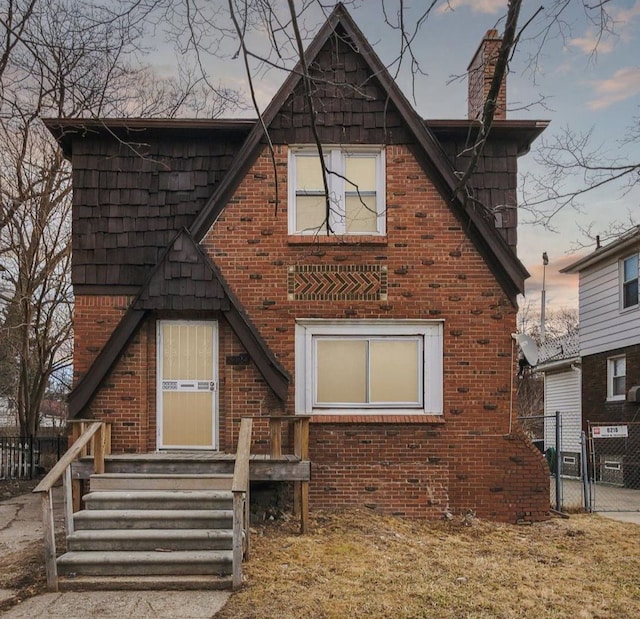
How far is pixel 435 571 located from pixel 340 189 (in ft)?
19.1

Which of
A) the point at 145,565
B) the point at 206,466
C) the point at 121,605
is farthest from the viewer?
the point at 206,466

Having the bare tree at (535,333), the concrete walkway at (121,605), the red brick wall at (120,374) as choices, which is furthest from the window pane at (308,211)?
Result: the bare tree at (535,333)

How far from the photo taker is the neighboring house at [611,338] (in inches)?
643

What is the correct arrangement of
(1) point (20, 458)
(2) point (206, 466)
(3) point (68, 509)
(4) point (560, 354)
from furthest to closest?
1. (4) point (560, 354)
2. (1) point (20, 458)
3. (2) point (206, 466)
4. (3) point (68, 509)

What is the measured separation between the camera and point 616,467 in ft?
56.5

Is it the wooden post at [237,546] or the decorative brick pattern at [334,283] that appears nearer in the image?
the wooden post at [237,546]

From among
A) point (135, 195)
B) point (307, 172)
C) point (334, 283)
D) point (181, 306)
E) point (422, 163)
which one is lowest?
point (181, 306)

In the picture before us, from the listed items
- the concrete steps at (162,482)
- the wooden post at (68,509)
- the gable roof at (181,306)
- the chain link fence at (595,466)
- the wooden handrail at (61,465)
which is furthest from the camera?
the chain link fence at (595,466)

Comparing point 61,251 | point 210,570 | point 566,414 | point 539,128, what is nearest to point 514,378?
point 539,128

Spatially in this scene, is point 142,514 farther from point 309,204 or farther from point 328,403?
point 309,204

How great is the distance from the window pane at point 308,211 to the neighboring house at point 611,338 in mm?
8925

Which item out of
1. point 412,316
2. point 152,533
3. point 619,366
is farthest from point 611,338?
point 152,533

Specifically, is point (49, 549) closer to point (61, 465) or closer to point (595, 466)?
point (61, 465)

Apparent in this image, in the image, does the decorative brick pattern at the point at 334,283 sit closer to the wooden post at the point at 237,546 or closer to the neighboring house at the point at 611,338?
the wooden post at the point at 237,546
